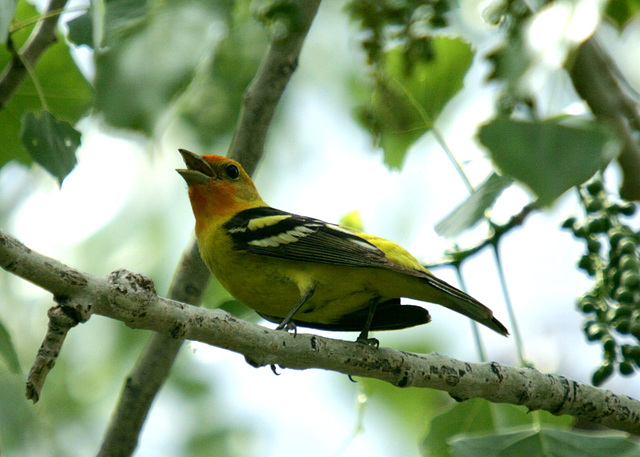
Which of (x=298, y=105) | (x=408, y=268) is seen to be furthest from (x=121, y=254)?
(x=408, y=268)

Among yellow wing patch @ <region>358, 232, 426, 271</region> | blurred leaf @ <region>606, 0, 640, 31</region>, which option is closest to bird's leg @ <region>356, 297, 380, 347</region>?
yellow wing patch @ <region>358, 232, 426, 271</region>

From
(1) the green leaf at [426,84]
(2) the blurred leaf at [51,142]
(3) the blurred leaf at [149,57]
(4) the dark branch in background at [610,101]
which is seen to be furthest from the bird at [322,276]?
(3) the blurred leaf at [149,57]

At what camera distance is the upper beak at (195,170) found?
A: 4754 millimetres

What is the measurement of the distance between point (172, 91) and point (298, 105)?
618 centimetres

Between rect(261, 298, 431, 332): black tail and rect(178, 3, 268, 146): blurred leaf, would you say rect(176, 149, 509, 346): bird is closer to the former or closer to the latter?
rect(261, 298, 431, 332): black tail

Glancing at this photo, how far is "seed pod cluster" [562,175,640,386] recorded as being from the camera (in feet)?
10.4

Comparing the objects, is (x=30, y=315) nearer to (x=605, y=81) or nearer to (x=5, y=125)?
(x=5, y=125)

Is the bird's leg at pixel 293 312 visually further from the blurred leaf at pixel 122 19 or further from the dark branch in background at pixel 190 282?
the blurred leaf at pixel 122 19

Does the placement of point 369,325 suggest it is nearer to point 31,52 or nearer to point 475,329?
point 475,329

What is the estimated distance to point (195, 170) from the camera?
4.91 m

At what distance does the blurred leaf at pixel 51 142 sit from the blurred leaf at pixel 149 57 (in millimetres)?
431

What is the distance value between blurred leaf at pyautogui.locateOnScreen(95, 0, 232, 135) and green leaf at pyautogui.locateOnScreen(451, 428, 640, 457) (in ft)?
5.99

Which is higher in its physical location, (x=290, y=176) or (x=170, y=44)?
(x=290, y=176)

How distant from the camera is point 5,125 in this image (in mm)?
3514
